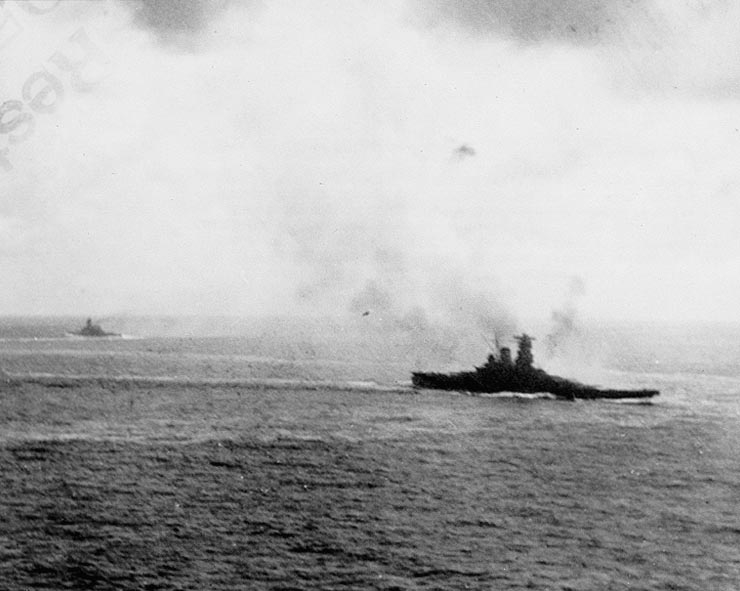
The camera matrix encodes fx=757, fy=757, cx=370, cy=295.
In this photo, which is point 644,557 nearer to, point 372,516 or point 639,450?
point 372,516

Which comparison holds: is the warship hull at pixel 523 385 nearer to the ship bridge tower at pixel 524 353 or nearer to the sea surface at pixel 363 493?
the ship bridge tower at pixel 524 353

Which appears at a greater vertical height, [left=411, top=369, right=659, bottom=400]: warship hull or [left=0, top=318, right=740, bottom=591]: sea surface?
[left=411, top=369, right=659, bottom=400]: warship hull

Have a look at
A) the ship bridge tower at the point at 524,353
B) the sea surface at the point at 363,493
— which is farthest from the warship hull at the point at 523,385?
the sea surface at the point at 363,493

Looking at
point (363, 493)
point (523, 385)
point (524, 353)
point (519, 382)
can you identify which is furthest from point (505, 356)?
point (363, 493)

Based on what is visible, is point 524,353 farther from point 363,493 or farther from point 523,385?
point 363,493

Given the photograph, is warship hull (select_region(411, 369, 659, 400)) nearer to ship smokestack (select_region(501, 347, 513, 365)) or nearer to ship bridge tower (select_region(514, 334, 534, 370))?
ship bridge tower (select_region(514, 334, 534, 370))

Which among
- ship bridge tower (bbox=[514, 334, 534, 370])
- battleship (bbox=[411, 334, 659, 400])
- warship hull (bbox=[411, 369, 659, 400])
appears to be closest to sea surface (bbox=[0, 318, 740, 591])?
warship hull (bbox=[411, 369, 659, 400])

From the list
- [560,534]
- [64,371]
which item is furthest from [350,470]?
[64,371]
